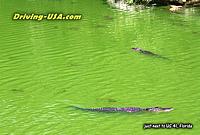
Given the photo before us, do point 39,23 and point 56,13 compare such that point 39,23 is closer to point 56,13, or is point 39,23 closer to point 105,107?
point 56,13

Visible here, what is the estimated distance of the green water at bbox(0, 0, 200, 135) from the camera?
10.8 meters

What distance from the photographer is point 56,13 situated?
25281 mm

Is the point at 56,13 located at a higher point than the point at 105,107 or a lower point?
higher

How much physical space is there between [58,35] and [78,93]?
295 inches

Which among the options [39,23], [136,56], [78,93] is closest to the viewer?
[78,93]

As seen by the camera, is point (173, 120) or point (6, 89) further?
point (6, 89)

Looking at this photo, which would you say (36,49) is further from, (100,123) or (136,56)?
(100,123)

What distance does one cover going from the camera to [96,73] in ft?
48.0

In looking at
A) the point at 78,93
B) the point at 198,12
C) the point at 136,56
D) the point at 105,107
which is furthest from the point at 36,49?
the point at 198,12

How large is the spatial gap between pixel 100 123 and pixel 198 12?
16987 mm

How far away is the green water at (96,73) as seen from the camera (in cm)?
1081

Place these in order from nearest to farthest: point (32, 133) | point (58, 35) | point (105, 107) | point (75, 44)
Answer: point (32, 133) → point (105, 107) → point (75, 44) → point (58, 35)

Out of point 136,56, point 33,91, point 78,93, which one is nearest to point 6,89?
point 33,91

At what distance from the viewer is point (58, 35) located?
19797mm
